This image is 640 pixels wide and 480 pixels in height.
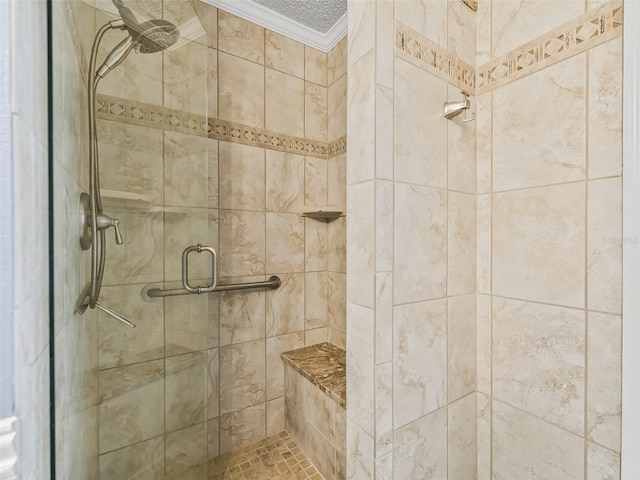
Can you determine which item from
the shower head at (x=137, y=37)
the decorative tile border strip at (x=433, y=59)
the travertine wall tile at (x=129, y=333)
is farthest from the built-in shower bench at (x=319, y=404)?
the shower head at (x=137, y=37)

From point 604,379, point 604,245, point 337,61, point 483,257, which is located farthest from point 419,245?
point 337,61

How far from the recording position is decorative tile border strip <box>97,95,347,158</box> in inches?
28.3

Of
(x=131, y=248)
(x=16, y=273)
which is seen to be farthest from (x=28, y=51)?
(x=131, y=248)

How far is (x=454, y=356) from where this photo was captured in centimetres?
88

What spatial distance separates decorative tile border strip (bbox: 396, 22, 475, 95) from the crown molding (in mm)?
887

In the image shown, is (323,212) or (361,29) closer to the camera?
(361,29)

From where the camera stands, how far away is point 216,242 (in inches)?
52.2

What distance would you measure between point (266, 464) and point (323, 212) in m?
1.28

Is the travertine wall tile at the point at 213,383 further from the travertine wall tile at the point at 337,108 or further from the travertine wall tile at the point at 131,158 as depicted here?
the travertine wall tile at the point at 337,108

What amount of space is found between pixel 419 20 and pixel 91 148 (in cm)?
98

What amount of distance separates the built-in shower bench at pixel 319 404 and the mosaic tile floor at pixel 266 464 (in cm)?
5

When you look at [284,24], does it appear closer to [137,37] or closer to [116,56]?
[137,37]

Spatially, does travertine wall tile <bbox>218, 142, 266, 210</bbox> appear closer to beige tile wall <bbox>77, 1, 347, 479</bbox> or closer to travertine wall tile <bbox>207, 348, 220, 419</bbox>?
beige tile wall <bbox>77, 1, 347, 479</bbox>
